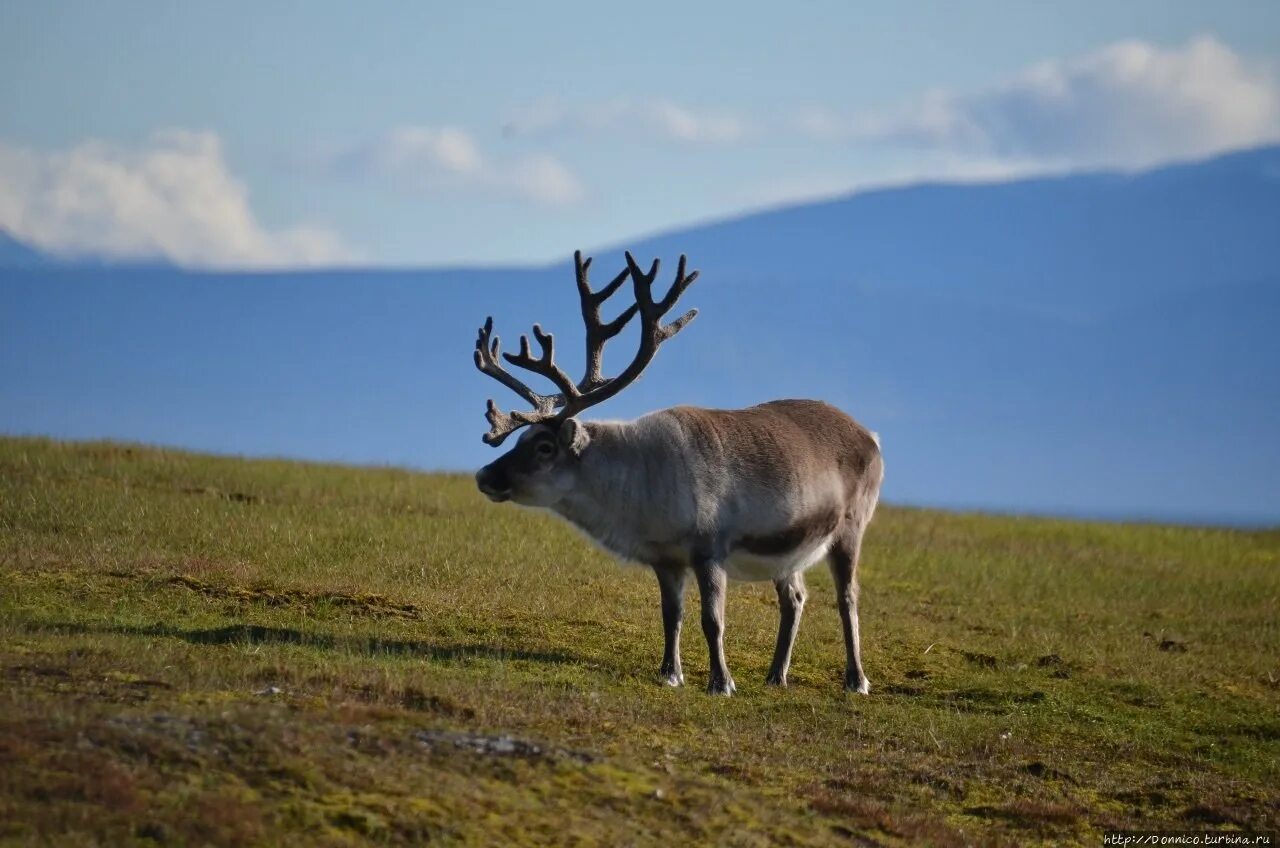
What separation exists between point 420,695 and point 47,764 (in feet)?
12.3

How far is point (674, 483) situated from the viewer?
14.5 m

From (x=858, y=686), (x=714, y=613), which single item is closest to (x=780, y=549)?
(x=714, y=613)

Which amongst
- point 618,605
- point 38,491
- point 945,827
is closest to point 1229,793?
point 945,827

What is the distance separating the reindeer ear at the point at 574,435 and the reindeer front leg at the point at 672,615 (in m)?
1.29

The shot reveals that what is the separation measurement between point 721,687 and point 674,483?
186cm

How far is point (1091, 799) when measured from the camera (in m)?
11.7

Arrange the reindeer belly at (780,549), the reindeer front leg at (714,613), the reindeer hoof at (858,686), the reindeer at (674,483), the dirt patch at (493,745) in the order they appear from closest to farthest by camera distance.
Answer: the dirt patch at (493,745) → the reindeer front leg at (714,613) → the reindeer at (674,483) → the reindeer belly at (780,549) → the reindeer hoof at (858,686)

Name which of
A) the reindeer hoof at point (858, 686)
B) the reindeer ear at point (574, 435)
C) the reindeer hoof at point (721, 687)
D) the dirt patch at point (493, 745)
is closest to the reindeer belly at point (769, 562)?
the reindeer hoof at point (721, 687)

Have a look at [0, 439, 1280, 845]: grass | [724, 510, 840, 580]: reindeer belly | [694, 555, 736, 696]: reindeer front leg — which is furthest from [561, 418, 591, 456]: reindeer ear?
[0, 439, 1280, 845]: grass

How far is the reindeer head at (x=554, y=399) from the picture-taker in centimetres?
1468

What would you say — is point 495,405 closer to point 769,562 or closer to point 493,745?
point 769,562

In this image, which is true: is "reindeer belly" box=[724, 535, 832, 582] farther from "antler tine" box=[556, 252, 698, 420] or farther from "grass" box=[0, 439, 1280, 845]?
"antler tine" box=[556, 252, 698, 420]

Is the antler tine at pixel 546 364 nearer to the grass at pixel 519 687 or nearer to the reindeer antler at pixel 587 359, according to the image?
the reindeer antler at pixel 587 359

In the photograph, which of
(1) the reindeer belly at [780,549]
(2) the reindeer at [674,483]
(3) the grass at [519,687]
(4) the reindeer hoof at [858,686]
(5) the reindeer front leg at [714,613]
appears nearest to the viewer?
(3) the grass at [519,687]
